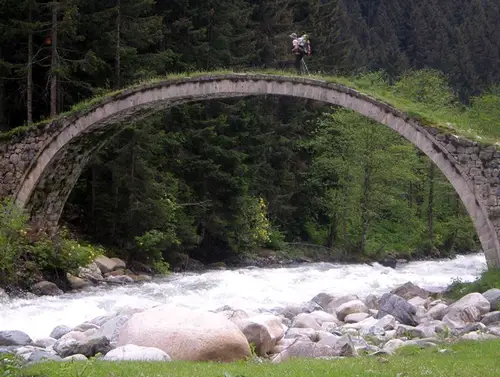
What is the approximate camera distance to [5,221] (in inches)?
596

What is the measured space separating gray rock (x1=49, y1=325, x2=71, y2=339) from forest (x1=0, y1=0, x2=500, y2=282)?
901 centimetres

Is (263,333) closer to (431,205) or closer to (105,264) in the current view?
(105,264)

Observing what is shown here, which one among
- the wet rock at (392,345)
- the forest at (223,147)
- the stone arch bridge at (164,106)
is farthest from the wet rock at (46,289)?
the wet rock at (392,345)

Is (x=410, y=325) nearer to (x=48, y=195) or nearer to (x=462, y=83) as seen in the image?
(x=48, y=195)

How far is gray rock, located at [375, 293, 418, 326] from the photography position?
35.9ft

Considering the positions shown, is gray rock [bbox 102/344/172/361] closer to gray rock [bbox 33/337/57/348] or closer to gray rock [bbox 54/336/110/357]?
gray rock [bbox 54/336/110/357]

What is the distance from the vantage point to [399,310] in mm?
11125

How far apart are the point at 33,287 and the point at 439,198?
80.0 ft

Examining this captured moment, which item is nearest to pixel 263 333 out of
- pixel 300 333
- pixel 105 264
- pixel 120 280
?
pixel 300 333

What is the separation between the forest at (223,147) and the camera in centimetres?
2081

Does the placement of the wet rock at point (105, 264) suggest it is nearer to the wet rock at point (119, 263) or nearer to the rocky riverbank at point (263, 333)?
the wet rock at point (119, 263)

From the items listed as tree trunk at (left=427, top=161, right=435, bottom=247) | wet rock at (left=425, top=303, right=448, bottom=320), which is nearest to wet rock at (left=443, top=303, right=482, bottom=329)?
wet rock at (left=425, top=303, right=448, bottom=320)

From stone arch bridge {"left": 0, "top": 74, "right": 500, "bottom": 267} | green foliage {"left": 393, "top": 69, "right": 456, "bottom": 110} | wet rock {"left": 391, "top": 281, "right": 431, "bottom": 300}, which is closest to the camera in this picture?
stone arch bridge {"left": 0, "top": 74, "right": 500, "bottom": 267}

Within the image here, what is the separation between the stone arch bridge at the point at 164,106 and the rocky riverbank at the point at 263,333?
2.34 m
